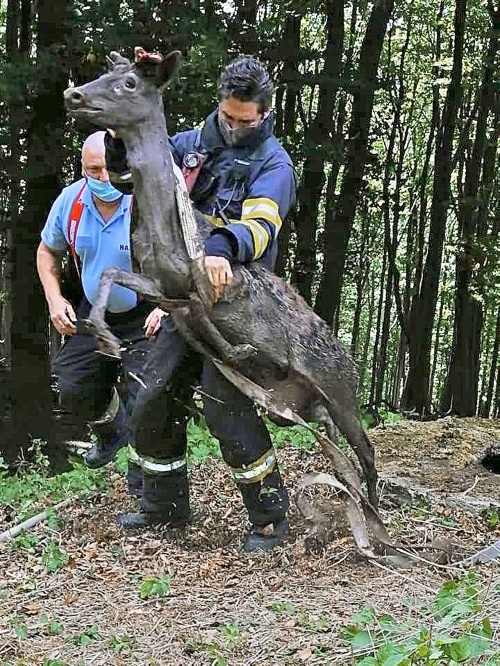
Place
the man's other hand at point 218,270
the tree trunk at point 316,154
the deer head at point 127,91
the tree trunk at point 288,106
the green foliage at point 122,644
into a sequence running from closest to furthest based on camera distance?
the green foliage at point 122,644 → the deer head at point 127,91 → the man's other hand at point 218,270 → the tree trunk at point 288,106 → the tree trunk at point 316,154

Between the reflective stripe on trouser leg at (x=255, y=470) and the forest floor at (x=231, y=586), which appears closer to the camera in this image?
the forest floor at (x=231, y=586)

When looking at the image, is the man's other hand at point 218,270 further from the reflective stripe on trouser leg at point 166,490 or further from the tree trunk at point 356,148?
the tree trunk at point 356,148

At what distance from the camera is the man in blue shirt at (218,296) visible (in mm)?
4434

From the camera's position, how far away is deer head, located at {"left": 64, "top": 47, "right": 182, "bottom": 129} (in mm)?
4000

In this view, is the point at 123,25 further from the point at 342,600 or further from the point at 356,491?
A: the point at 342,600

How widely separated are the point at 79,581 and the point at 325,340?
1.72 metres

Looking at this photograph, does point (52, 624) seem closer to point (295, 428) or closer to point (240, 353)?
point (240, 353)

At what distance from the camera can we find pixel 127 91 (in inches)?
160

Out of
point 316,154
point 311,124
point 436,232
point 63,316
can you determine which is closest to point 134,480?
point 63,316

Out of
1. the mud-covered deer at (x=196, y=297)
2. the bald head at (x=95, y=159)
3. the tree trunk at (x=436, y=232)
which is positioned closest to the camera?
the mud-covered deer at (x=196, y=297)

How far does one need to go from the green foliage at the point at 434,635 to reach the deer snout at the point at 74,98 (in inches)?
93.5

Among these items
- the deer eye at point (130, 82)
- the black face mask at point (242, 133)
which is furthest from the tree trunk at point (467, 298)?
the deer eye at point (130, 82)

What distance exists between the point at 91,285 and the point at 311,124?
8.13 m

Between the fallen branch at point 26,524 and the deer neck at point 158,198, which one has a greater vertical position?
the deer neck at point 158,198
